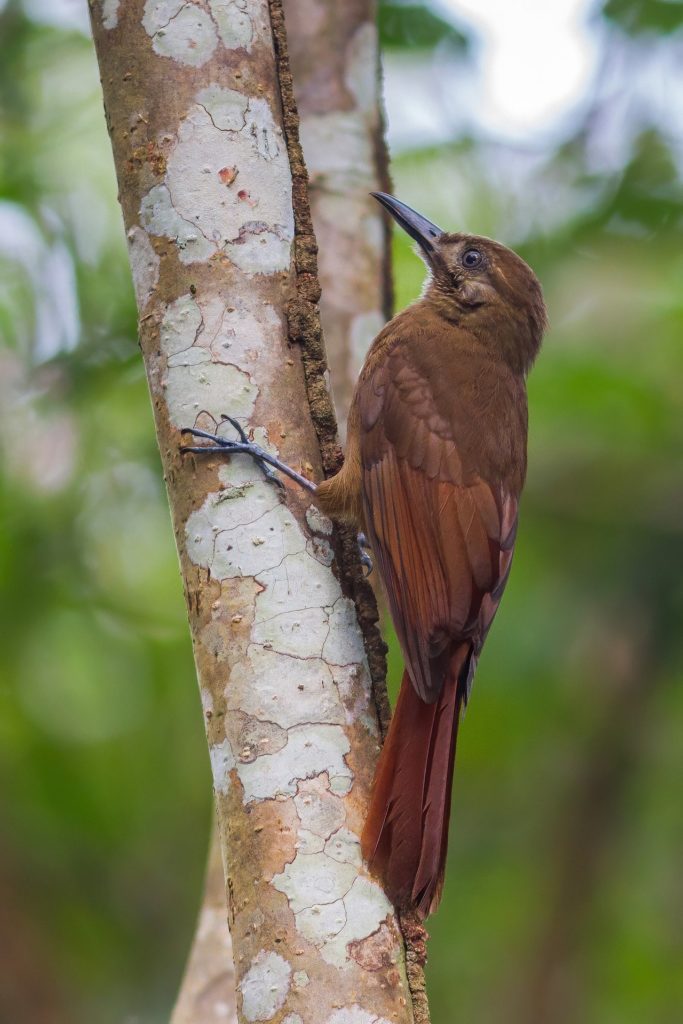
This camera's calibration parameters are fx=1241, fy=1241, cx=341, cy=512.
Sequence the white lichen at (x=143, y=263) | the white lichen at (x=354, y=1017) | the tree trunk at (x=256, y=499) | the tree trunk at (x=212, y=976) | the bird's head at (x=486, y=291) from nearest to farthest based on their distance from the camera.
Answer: the white lichen at (x=354, y=1017)
the tree trunk at (x=256, y=499)
the white lichen at (x=143, y=263)
the tree trunk at (x=212, y=976)
the bird's head at (x=486, y=291)

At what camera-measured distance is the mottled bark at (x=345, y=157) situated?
11.7 ft

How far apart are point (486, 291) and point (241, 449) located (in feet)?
4.77

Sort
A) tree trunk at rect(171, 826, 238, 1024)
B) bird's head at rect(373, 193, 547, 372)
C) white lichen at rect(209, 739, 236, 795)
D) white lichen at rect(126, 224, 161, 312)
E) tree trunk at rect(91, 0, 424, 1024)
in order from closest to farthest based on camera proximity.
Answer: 1. tree trunk at rect(91, 0, 424, 1024)
2. white lichen at rect(209, 739, 236, 795)
3. white lichen at rect(126, 224, 161, 312)
4. tree trunk at rect(171, 826, 238, 1024)
5. bird's head at rect(373, 193, 547, 372)

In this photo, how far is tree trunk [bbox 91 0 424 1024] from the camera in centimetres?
186

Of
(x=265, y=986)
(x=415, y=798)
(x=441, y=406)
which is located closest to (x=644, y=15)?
(x=441, y=406)

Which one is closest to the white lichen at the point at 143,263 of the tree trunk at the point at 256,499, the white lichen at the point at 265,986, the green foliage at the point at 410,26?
the tree trunk at the point at 256,499

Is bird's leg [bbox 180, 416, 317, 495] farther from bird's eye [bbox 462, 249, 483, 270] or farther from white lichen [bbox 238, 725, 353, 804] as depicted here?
bird's eye [bbox 462, 249, 483, 270]

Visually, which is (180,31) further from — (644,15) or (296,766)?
(644,15)

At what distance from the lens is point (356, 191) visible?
12.0 feet

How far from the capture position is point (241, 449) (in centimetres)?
210

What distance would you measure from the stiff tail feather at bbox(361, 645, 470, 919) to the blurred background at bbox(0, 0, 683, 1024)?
2667 mm

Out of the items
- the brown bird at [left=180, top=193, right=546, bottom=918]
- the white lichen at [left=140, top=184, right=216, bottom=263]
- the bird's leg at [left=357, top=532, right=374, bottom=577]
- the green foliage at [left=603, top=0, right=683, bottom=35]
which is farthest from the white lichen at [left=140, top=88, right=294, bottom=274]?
the green foliage at [left=603, top=0, right=683, bottom=35]

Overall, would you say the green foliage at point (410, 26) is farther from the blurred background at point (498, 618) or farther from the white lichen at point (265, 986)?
the white lichen at point (265, 986)

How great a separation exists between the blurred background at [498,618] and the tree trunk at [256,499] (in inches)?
102
